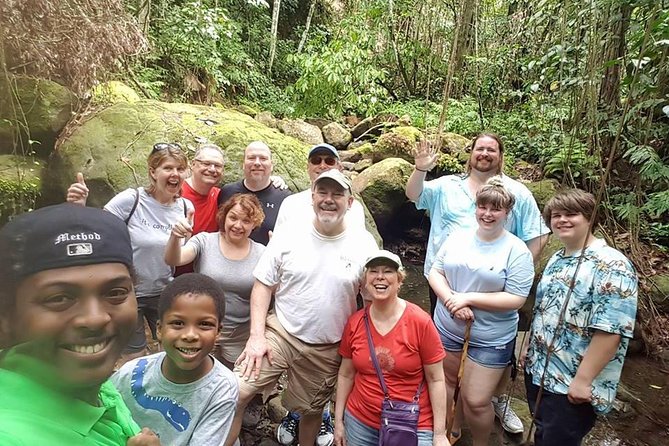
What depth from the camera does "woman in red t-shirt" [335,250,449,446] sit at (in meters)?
2.29

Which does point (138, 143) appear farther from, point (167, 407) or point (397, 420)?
point (397, 420)

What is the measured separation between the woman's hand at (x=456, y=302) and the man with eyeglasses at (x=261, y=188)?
1.24 meters

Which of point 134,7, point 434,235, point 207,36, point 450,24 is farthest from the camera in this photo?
point 450,24

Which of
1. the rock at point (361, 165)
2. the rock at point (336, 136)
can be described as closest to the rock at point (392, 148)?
the rock at point (361, 165)

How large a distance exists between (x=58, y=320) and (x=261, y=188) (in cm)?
263

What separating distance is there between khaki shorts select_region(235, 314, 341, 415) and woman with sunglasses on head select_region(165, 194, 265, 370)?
0.23 meters

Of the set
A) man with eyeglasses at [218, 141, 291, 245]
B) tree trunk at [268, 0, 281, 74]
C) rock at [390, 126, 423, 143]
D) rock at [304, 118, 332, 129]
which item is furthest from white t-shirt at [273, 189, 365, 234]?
tree trunk at [268, 0, 281, 74]

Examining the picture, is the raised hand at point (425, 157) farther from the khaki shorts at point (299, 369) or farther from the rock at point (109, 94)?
the rock at point (109, 94)

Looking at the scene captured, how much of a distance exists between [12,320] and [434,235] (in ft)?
9.35

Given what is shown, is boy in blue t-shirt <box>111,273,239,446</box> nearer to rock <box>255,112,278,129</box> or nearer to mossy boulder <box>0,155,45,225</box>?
mossy boulder <box>0,155,45,225</box>

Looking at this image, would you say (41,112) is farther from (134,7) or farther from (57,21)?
(134,7)

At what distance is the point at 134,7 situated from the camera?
8.03 metres

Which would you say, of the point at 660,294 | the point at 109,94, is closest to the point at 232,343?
the point at 109,94

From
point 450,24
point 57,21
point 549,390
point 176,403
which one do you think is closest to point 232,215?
point 176,403
